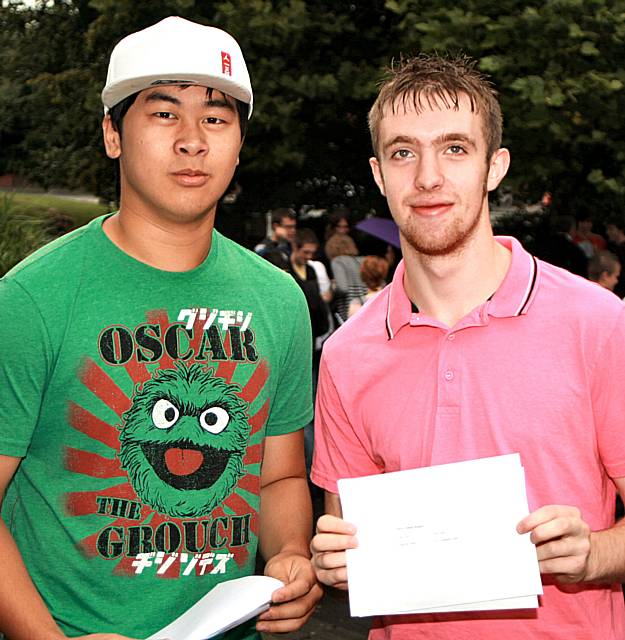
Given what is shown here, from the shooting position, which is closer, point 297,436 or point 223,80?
point 223,80

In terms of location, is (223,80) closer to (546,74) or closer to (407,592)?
(407,592)

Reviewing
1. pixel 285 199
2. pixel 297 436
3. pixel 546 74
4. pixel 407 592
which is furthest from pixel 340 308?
pixel 285 199

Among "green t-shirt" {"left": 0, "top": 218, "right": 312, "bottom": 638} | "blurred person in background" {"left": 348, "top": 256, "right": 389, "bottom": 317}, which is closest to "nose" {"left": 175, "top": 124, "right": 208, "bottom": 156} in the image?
"green t-shirt" {"left": 0, "top": 218, "right": 312, "bottom": 638}

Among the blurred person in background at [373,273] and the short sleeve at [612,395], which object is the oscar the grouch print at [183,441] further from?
the blurred person in background at [373,273]

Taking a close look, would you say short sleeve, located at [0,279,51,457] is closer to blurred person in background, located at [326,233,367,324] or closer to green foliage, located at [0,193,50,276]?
green foliage, located at [0,193,50,276]

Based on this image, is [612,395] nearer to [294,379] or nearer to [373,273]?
[294,379]

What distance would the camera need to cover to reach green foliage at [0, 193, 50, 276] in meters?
8.70

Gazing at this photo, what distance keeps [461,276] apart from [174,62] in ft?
3.08

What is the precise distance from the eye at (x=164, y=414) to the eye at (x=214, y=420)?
74 mm

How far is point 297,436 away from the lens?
125 inches

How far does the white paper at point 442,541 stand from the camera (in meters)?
2.40

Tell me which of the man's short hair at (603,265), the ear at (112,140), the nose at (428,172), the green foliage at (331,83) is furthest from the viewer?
the green foliage at (331,83)

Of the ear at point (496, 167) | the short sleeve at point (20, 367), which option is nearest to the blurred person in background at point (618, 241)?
the ear at point (496, 167)

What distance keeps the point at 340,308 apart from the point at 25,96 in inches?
669
